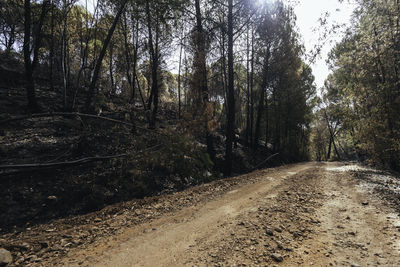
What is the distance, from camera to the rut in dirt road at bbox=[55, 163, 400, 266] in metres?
2.26

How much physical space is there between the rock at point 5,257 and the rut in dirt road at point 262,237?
27.7 inches

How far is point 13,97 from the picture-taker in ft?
34.7

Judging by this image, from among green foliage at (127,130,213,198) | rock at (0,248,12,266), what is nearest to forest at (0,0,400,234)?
green foliage at (127,130,213,198)

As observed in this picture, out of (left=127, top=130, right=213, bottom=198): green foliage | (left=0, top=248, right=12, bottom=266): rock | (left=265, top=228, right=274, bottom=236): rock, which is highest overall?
(left=127, top=130, right=213, bottom=198): green foliage

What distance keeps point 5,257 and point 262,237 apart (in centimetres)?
364

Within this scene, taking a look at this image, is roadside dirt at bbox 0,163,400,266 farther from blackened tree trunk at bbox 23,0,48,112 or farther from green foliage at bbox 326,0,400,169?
blackened tree trunk at bbox 23,0,48,112

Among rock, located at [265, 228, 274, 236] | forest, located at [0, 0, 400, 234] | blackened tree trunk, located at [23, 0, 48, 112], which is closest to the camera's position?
rock, located at [265, 228, 274, 236]

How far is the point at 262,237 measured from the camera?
267 centimetres

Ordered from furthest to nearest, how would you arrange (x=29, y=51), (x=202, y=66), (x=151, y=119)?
(x=151, y=119) < (x=29, y=51) < (x=202, y=66)

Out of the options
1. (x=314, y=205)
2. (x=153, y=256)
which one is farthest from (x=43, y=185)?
(x=314, y=205)

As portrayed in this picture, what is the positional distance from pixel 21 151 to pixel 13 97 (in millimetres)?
7371

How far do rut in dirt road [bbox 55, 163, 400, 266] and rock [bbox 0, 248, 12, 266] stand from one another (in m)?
0.70

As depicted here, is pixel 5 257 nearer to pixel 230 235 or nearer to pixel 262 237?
pixel 230 235

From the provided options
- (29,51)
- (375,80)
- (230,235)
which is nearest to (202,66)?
(230,235)
